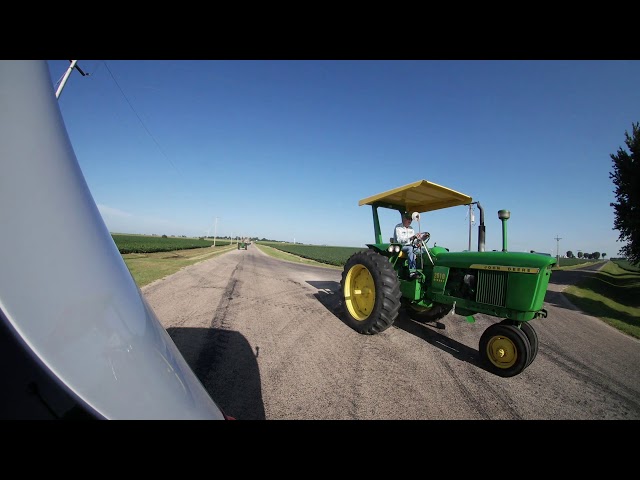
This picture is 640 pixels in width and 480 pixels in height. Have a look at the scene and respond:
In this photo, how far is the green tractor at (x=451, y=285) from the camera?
2.93 meters

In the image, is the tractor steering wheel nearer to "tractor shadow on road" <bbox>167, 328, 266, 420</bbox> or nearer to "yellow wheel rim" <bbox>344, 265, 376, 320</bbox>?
"yellow wheel rim" <bbox>344, 265, 376, 320</bbox>

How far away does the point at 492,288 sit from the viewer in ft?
10.8

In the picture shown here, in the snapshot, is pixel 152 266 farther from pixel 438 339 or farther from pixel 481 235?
pixel 481 235

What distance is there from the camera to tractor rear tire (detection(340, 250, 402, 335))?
376 centimetres

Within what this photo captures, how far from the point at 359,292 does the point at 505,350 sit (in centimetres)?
222

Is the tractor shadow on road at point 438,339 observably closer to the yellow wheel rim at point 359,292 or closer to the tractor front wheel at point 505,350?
the tractor front wheel at point 505,350

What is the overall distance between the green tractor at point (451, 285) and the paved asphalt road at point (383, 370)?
0.28m
